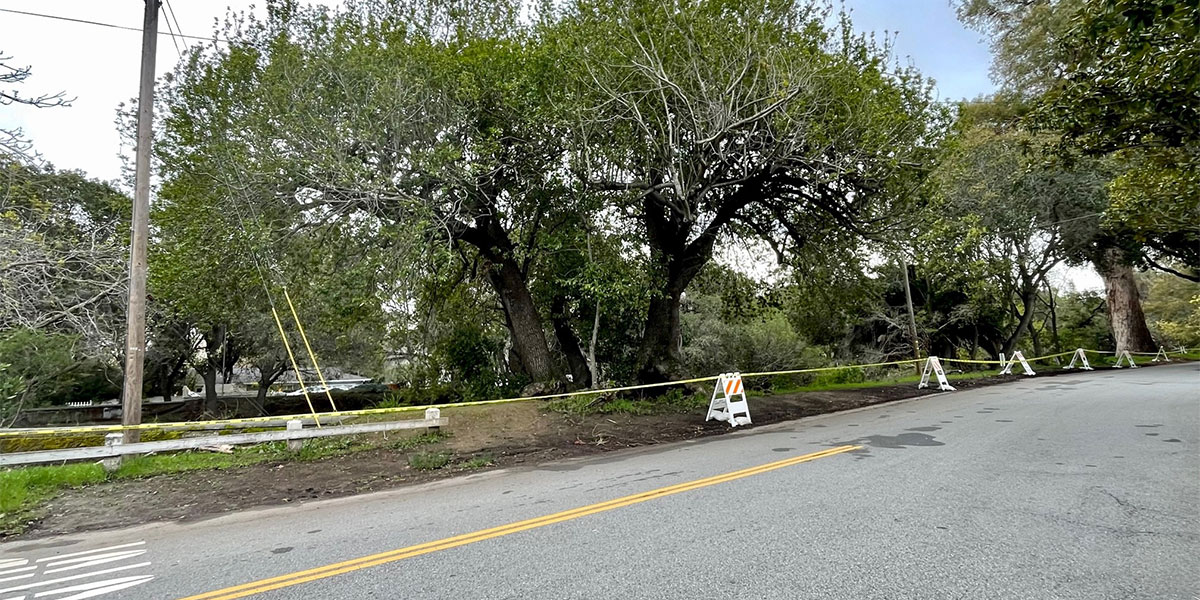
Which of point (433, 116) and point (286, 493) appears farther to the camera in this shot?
point (433, 116)

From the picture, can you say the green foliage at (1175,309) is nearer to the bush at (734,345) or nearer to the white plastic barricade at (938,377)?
the white plastic barricade at (938,377)

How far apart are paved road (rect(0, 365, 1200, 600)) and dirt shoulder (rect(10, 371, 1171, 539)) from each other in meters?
0.61

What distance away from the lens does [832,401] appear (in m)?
14.4

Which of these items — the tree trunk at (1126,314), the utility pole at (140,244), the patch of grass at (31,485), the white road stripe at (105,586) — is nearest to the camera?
the white road stripe at (105,586)

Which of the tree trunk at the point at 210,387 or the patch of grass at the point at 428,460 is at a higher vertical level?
the tree trunk at the point at 210,387

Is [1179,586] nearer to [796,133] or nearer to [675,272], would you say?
[796,133]

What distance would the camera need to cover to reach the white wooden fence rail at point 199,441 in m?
7.11

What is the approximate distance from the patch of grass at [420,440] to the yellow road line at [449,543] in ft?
15.6

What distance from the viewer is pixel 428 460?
27.2 feet

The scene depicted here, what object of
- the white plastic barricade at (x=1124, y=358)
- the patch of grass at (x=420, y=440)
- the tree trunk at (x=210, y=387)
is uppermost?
the tree trunk at (x=210, y=387)

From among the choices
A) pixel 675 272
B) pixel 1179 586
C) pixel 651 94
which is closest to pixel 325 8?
pixel 651 94

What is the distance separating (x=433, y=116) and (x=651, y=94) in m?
3.86

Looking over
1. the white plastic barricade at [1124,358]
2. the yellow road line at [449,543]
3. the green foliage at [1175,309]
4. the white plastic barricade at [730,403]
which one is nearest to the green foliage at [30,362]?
the yellow road line at [449,543]

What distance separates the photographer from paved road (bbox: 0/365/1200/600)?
11.5 ft
